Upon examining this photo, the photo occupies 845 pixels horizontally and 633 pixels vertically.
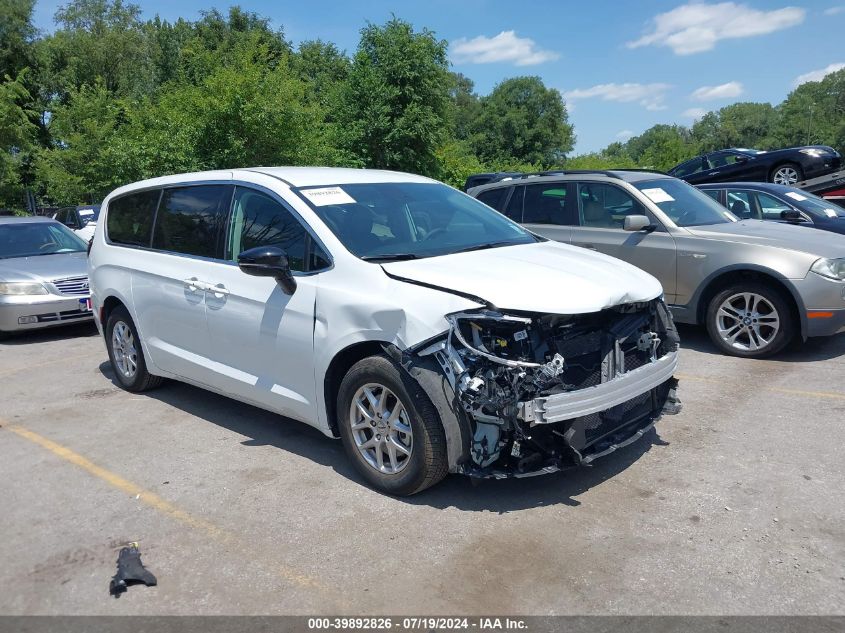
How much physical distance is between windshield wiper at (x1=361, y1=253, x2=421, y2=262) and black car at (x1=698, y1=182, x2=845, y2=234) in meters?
7.31

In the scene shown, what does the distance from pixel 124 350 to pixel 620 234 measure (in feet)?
17.1

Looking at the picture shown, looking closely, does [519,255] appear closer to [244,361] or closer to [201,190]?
[244,361]

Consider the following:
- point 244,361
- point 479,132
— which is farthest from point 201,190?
point 479,132

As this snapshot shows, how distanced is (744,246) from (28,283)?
8401 mm

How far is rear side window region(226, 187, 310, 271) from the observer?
4.72 meters

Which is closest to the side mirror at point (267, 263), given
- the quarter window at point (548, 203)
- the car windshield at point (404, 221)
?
the car windshield at point (404, 221)

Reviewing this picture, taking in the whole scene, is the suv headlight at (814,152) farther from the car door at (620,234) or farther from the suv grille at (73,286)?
the suv grille at (73,286)

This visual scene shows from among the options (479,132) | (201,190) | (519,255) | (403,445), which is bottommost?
(403,445)

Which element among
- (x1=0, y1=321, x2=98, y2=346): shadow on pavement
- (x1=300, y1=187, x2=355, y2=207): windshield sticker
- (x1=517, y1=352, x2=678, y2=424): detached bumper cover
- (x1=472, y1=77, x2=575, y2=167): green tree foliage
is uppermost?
(x1=472, y1=77, x2=575, y2=167): green tree foliage

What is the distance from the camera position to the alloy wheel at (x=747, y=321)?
6.92 meters

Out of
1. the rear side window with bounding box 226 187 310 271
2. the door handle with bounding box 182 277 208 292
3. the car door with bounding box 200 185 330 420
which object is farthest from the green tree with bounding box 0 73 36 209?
the car door with bounding box 200 185 330 420

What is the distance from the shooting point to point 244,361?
502 centimetres

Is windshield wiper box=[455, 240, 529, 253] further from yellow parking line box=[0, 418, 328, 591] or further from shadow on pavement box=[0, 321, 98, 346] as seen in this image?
shadow on pavement box=[0, 321, 98, 346]

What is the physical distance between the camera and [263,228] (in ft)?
16.6
